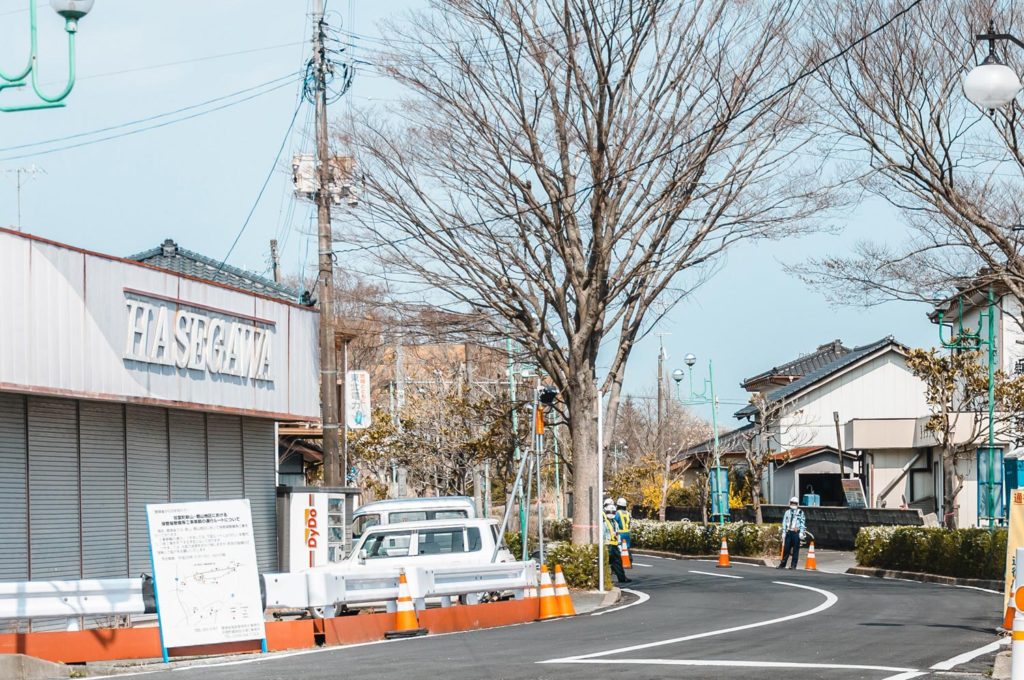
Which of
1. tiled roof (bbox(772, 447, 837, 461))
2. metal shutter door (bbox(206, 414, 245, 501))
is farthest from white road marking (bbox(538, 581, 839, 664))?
tiled roof (bbox(772, 447, 837, 461))

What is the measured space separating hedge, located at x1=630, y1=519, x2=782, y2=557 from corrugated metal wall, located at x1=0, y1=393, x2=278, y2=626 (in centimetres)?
2029

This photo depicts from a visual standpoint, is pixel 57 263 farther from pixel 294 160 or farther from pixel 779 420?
pixel 779 420

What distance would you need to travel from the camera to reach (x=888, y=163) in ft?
73.7

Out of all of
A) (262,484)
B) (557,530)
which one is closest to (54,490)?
(262,484)

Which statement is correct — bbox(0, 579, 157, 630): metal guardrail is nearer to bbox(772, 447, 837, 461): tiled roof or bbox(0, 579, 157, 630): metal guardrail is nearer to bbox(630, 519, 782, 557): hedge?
bbox(630, 519, 782, 557): hedge

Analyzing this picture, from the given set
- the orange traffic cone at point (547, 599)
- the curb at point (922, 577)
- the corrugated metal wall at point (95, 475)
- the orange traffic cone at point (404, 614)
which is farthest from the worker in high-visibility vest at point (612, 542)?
the orange traffic cone at point (404, 614)

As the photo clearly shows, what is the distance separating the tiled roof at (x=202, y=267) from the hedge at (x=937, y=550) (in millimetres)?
15045

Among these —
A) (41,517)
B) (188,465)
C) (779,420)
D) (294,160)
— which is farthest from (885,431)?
(41,517)

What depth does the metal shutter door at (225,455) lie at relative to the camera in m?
22.4

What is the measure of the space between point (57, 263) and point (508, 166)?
966 cm

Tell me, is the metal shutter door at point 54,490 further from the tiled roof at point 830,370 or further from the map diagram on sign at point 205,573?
the tiled roof at point 830,370

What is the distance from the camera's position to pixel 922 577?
29984mm

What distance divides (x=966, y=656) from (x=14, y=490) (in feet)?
37.8

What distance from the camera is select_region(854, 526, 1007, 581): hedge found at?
27.3 metres
